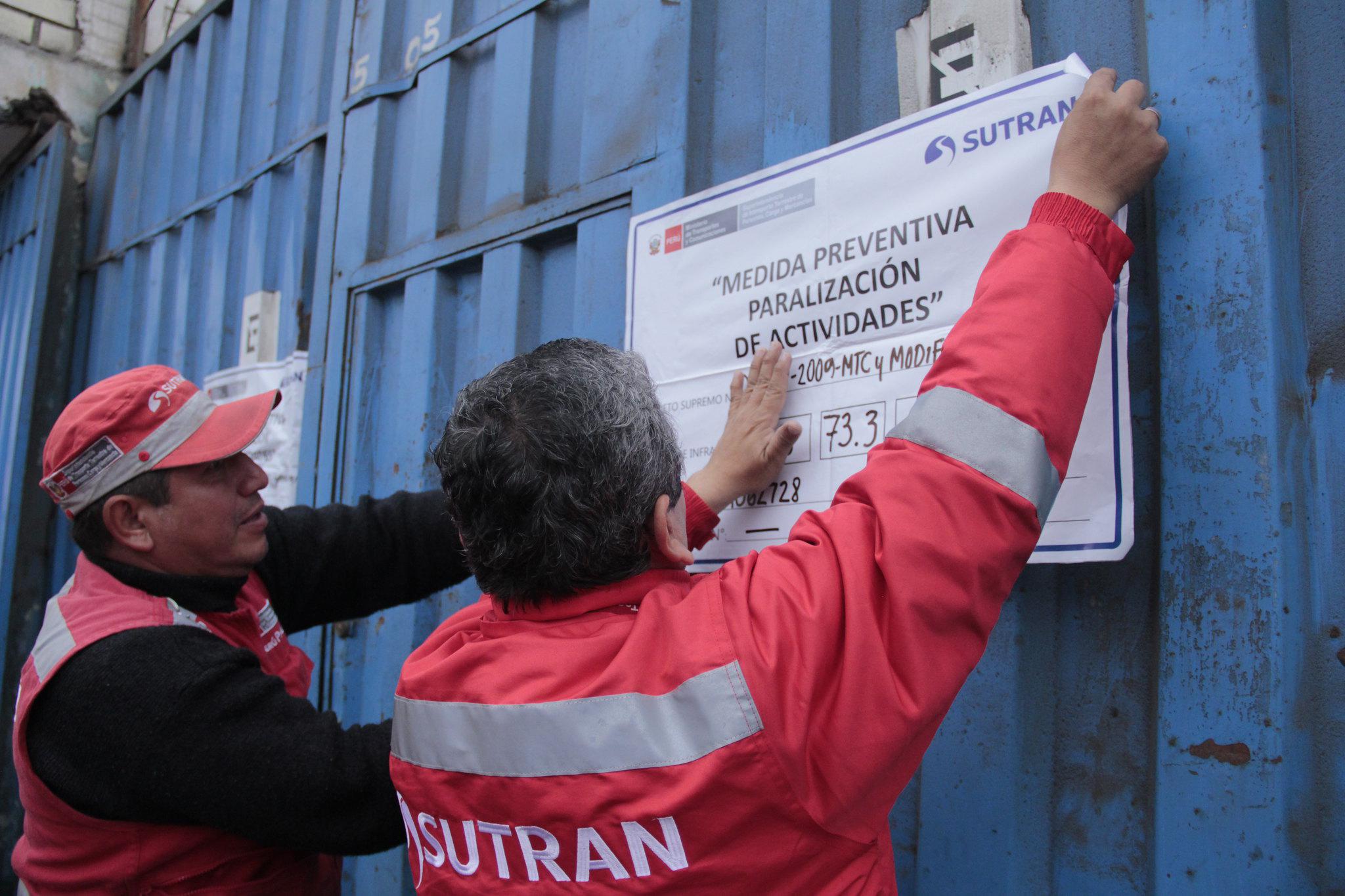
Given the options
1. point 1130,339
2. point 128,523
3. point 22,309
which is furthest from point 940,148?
point 22,309

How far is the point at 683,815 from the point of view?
86 cm

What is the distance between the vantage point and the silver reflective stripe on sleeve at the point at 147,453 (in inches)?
59.2

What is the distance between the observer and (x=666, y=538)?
1.02 metres

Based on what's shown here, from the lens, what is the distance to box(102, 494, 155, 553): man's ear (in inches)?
59.3

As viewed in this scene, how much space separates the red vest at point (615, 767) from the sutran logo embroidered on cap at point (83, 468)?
848 millimetres

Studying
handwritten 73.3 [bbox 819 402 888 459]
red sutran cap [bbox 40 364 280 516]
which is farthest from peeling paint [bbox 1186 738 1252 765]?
red sutran cap [bbox 40 364 280 516]

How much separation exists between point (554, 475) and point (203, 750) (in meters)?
0.70

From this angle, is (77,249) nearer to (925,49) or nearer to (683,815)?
(925,49)

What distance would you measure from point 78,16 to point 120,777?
4279 millimetres

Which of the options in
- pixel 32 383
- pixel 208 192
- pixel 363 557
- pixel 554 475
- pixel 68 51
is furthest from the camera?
pixel 68 51

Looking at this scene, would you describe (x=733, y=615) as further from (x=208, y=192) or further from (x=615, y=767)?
(x=208, y=192)

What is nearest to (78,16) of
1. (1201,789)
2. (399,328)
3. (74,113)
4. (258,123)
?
(74,113)

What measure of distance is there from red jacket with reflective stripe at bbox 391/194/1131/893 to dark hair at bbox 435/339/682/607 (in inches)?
2.7

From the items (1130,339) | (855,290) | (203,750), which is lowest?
(203,750)
